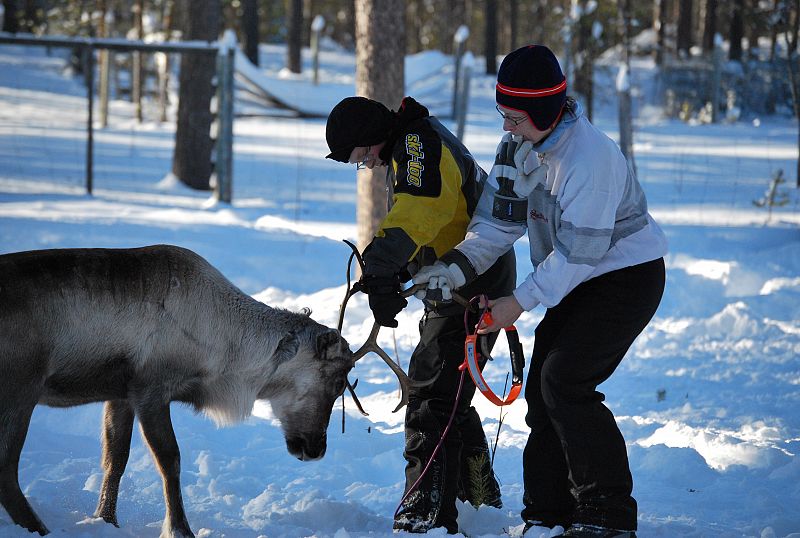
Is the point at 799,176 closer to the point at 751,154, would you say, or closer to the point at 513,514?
the point at 751,154

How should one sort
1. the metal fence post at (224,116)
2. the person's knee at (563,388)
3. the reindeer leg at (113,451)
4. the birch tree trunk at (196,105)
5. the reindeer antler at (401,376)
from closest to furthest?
1. the person's knee at (563,388)
2. the reindeer antler at (401,376)
3. the reindeer leg at (113,451)
4. the metal fence post at (224,116)
5. the birch tree trunk at (196,105)

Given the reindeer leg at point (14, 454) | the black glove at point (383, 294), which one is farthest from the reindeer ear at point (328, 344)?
the reindeer leg at point (14, 454)

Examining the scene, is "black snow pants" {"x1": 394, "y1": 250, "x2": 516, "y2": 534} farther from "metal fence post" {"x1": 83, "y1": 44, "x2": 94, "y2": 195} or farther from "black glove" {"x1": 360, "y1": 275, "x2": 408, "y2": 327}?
"metal fence post" {"x1": 83, "y1": 44, "x2": 94, "y2": 195}

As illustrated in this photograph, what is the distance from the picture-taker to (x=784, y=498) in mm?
4305

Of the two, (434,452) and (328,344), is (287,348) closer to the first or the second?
(328,344)

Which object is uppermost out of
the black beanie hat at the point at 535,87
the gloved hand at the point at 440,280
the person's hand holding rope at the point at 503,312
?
the black beanie hat at the point at 535,87

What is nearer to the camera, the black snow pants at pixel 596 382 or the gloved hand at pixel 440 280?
the black snow pants at pixel 596 382

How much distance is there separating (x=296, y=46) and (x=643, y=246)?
23.9 meters

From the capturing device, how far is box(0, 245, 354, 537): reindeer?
11.6 feet

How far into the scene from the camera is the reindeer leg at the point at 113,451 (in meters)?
3.97

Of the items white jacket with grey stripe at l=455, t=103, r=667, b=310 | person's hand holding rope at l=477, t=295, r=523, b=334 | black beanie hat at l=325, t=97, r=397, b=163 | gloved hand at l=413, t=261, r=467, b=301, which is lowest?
person's hand holding rope at l=477, t=295, r=523, b=334

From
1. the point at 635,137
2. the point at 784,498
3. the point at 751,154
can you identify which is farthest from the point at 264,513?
the point at 635,137

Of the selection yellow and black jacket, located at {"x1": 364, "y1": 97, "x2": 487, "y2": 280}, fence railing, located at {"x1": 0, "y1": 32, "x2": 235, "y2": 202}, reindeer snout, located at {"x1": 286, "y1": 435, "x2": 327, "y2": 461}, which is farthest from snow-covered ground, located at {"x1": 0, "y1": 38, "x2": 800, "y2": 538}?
yellow and black jacket, located at {"x1": 364, "y1": 97, "x2": 487, "y2": 280}

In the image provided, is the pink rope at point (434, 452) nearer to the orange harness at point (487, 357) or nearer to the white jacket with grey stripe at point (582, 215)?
the orange harness at point (487, 357)
